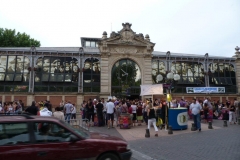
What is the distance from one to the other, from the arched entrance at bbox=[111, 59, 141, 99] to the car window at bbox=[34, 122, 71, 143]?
68.4ft

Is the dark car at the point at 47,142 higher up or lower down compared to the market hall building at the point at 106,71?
lower down

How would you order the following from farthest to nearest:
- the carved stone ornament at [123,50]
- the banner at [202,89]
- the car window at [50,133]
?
the banner at [202,89] < the carved stone ornament at [123,50] < the car window at [50,133]

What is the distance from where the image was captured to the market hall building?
24.1 meters

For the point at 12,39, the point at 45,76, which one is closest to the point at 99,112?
the point at 45,76

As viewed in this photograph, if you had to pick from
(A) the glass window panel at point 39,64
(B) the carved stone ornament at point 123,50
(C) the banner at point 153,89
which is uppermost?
(B) the carved stone ornament at point 123,50

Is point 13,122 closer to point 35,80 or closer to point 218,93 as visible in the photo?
point 35,80

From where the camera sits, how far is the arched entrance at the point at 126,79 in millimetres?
26203

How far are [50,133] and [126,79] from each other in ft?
72.2

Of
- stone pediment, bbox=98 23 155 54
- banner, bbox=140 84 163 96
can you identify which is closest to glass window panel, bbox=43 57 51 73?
stone pediment, bbox=98 23 155 54

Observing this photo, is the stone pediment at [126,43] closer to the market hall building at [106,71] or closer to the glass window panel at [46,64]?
the market hall building at [106,71]

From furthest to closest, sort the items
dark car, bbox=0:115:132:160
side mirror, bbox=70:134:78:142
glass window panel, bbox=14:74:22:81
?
glass window panel, bbox=14:74:22:81 → side mirror, bbox=70:134:78:142 → dark car, bbox=0:115:132:160

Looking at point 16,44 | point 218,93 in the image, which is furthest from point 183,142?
point 16,44

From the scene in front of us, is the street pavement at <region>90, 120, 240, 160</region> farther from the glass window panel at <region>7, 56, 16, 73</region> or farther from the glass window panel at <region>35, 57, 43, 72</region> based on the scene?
the glass window panel at <region>7, 56, 16, 73</region>

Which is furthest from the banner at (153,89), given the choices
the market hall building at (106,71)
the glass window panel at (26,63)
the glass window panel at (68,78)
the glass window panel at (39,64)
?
the glass window panel at (26,63)
